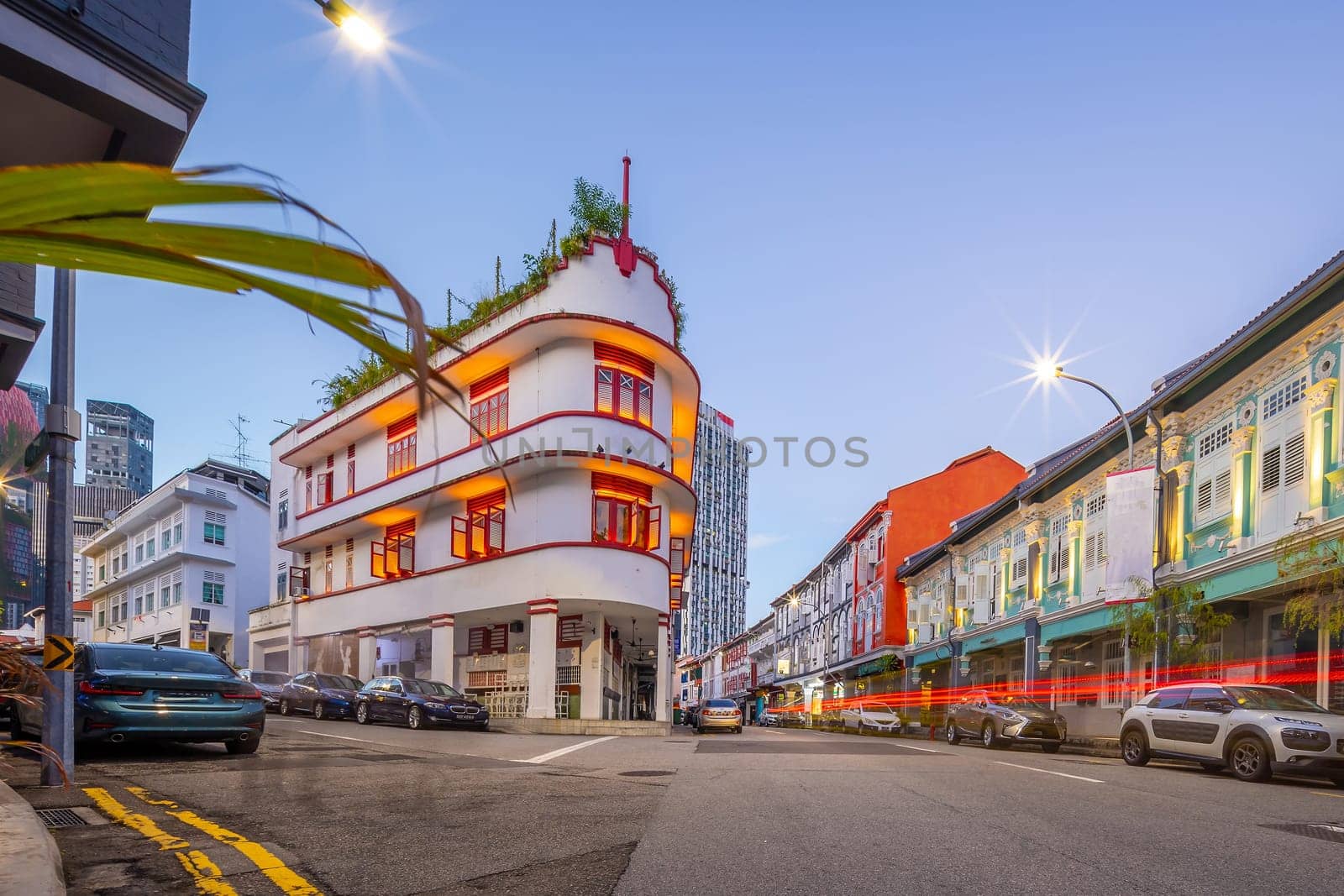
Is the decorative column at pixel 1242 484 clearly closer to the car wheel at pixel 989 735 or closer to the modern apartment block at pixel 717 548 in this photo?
the car wheel at pixel 989 735

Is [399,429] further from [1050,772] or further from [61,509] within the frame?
[1050,772]

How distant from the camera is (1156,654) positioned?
2345cm

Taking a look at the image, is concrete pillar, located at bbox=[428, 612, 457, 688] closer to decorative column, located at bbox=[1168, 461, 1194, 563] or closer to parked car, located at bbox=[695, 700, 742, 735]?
parked car, located at bbox=[695, 700, 742, 735]

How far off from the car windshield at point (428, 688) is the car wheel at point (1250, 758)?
17.4m

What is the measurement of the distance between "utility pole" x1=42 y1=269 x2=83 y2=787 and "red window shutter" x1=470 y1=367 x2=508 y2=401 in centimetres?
2206

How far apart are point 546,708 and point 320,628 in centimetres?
1571

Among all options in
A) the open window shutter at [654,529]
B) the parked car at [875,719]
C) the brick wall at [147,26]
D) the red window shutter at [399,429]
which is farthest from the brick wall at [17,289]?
the parked car at [875,719]

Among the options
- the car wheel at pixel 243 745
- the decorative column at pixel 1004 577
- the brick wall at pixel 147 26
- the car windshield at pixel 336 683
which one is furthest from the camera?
the decorative column at pixel 1004 577

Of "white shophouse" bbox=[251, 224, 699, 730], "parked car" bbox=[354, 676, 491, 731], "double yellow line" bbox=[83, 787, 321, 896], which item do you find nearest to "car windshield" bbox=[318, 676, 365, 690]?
"parked car" bbox=[354, 676, 491, 731]

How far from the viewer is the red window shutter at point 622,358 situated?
29.3 metres

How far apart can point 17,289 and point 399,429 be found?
26.1 metres

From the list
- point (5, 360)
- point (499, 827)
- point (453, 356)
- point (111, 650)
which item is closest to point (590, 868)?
point (499, 827)

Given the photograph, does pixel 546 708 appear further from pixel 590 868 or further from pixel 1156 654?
pixel 590 868

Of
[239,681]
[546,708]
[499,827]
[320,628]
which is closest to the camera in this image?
[499,827]
